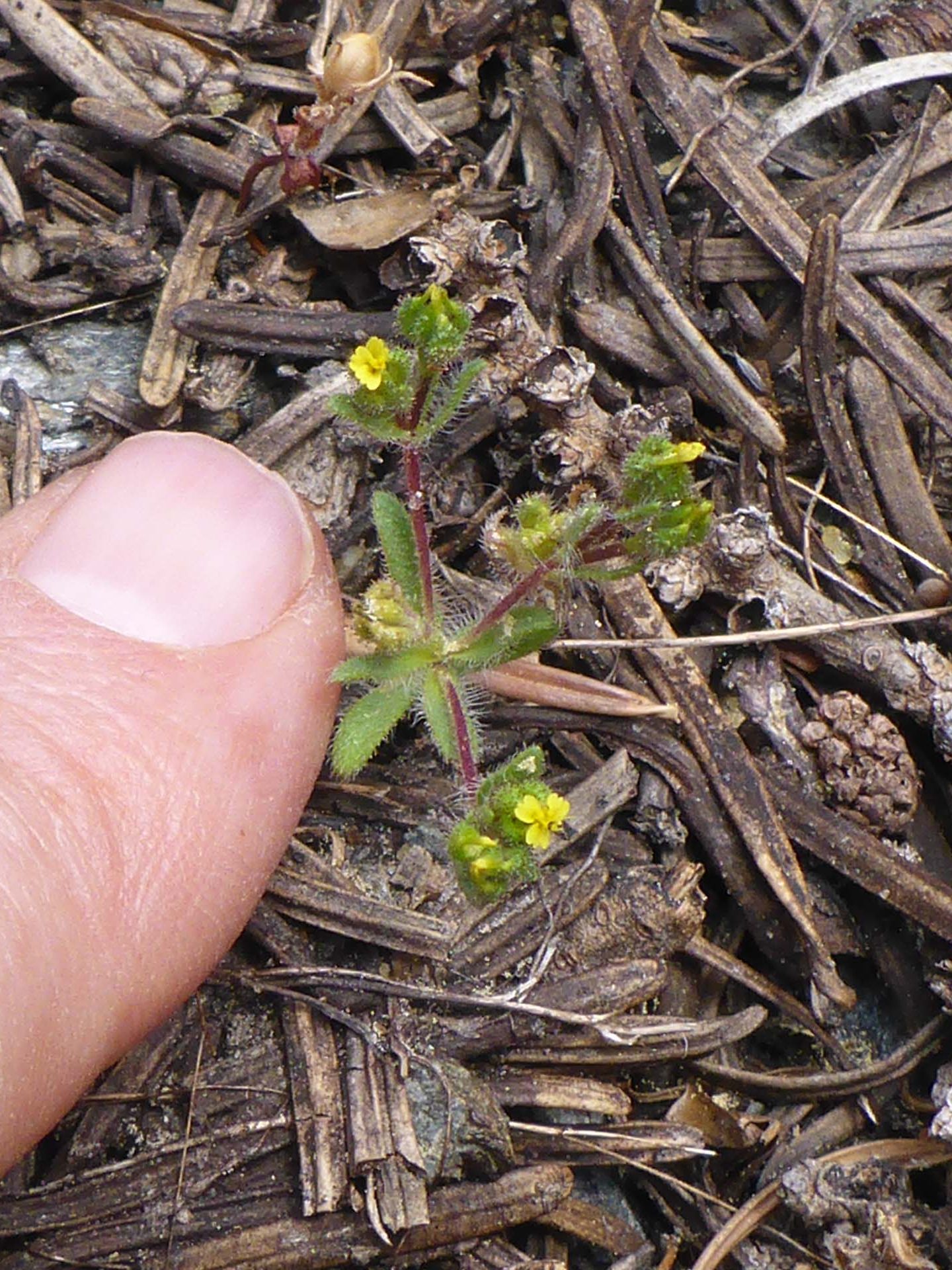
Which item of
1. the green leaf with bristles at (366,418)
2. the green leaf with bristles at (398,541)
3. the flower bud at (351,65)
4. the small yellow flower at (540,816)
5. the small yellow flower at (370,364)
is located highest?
the flower bud at (351,65)

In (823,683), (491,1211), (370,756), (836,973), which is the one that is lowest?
(491,1211)

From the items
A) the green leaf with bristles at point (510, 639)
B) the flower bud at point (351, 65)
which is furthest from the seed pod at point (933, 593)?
the flower bud at point (351, 65)

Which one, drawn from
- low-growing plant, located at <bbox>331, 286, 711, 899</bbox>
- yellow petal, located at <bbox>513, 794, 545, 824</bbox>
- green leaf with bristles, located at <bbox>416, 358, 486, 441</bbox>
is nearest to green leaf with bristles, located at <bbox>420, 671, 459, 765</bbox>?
low-growing plant, located at <bbox>331, 286, 711, 899</bbox>

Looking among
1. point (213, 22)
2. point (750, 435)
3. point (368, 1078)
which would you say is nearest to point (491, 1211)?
point (368, 1078)

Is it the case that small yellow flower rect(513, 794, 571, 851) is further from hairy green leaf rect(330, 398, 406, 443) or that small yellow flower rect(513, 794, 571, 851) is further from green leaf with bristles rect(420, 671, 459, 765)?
hairy green leaf rect(330, 398, 406, 443)

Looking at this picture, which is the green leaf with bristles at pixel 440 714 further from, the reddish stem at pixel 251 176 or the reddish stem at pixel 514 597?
the reddish stem at pixel 251 176

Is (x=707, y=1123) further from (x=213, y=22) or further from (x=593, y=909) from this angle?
(x=213, y=22)

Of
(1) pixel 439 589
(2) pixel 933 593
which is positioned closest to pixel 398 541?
(1) pixel 439 589
